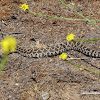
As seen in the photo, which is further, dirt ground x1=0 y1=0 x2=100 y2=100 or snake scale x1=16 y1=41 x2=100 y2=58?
snake scale x1=16 y1=41 x2=100 y2=58

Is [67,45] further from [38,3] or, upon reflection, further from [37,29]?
[38,3]

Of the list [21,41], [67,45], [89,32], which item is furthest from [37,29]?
[89,32]

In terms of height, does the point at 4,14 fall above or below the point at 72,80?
above

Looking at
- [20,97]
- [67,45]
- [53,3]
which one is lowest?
[20,97]

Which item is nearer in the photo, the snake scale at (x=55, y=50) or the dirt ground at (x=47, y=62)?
the dirt ground at (x=47, y=62)
